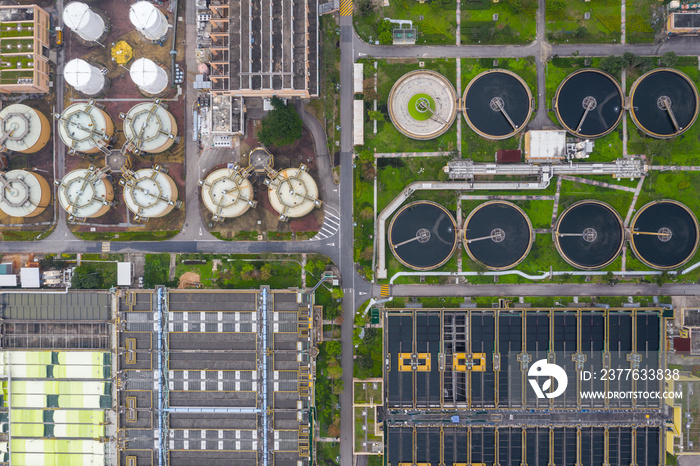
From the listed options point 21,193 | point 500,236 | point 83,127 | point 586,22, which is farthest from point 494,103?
point 21,193

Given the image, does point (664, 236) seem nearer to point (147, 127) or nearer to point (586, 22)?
point (586, 22)

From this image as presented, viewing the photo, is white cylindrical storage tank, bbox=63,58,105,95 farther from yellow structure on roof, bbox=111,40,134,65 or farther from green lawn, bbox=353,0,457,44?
green lawn, bbox=353,0,457,44

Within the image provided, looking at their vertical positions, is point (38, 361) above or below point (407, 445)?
above

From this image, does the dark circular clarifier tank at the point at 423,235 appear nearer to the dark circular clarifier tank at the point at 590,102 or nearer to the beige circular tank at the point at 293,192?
the beige circular tank at the point at 293,192

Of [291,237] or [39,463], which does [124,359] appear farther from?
[291,237]

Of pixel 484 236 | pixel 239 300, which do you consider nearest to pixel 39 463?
pixel 239 300

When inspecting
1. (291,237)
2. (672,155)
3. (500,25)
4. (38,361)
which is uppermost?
(500,25)

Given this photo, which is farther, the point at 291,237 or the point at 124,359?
the point at 291,237
